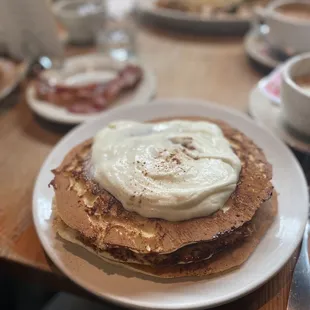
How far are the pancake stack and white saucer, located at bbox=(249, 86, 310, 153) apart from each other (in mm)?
285

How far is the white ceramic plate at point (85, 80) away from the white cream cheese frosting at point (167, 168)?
0.36m

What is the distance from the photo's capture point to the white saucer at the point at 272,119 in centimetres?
113

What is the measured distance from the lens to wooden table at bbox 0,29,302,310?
88 centimetres

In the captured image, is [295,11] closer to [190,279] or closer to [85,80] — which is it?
[85,80]

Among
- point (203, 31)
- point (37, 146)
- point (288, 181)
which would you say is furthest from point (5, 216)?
point (203, 31)

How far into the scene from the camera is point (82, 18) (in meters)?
1.79

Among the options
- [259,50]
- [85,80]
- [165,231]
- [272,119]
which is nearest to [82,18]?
[85,80]

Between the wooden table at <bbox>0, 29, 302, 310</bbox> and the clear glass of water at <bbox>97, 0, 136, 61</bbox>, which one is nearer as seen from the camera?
the wooden table at <bbox>0, 29, 302, 310</bbox>

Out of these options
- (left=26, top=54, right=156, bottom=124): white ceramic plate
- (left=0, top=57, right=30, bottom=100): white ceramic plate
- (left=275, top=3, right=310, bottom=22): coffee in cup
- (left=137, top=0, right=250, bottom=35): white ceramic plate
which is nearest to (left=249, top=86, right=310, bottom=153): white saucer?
(left=26, top=54, right=156, bottom=124): white ceramic plate

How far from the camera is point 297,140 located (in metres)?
1.14

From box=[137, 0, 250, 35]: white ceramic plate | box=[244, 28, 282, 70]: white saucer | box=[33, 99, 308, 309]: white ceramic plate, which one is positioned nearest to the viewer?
box=[33, 99, 308, 309]: white ceramic plate

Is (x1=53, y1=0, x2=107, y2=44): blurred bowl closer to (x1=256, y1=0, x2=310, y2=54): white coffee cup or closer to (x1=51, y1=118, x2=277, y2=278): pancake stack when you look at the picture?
(x1=256, y1=0, x2=310, y2=54): white coffee cup

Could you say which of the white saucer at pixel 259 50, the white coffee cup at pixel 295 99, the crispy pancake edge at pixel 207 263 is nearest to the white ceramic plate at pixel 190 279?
the crispy pancake edge at pixel 207 263

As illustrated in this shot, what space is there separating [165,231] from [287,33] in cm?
106
